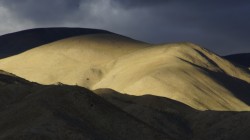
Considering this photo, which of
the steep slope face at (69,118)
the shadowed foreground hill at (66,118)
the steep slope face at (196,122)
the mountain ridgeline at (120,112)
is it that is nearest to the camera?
the shadowed foreground hill at (66,118)

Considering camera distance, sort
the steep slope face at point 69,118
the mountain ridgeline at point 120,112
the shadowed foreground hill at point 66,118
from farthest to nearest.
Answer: the mountain ridgeline at point 120,112, the steep slope face at point 69,118, the shadowed foreground hill at point 66,118

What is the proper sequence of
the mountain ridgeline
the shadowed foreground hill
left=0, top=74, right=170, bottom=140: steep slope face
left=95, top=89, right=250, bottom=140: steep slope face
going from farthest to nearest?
1. left=95, top=89, right=250, bottom=140: steep slope face
2. the mountain ridgeline
3. left=0, top=74, right=170, bottom=140: steep slope face
4. the shadowed foreground hill

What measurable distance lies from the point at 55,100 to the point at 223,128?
40200mm

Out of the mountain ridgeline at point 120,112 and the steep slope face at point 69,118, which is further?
the mountain ridgeline at point 120,112

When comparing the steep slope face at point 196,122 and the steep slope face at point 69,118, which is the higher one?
the steep slope face at point 69,118

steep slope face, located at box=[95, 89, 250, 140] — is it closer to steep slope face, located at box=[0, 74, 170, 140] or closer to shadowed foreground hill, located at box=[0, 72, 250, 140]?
shadowed foreground hill, located at box=[0, 72, 250, 140]

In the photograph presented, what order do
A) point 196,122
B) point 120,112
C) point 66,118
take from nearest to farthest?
point 66,118, point 120,112, point 196,122

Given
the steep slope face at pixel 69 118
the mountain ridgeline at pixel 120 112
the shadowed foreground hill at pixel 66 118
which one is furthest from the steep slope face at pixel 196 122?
the steep slope face at pixel 69 118

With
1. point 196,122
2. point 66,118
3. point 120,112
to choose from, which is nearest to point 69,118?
point 66,118

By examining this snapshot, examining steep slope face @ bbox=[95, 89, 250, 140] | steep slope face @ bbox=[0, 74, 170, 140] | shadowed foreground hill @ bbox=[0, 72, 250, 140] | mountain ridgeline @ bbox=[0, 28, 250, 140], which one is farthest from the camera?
steep slope face @ bbox=[95, 89, 250, 140]

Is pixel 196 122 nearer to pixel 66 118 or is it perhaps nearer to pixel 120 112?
pixel 120 112

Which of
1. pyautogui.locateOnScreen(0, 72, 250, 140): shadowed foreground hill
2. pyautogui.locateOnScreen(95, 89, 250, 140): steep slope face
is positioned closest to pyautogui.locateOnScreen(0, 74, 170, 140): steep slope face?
pyautogui.locateOnScreen(0, 72, 250, 140): shadowed foreground hill

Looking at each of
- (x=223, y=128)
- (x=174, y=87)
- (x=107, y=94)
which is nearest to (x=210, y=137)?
(x=223, y=128)

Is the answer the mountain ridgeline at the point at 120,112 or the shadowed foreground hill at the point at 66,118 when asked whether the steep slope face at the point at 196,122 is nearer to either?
the mountain ridgeline at the point at 120,112
